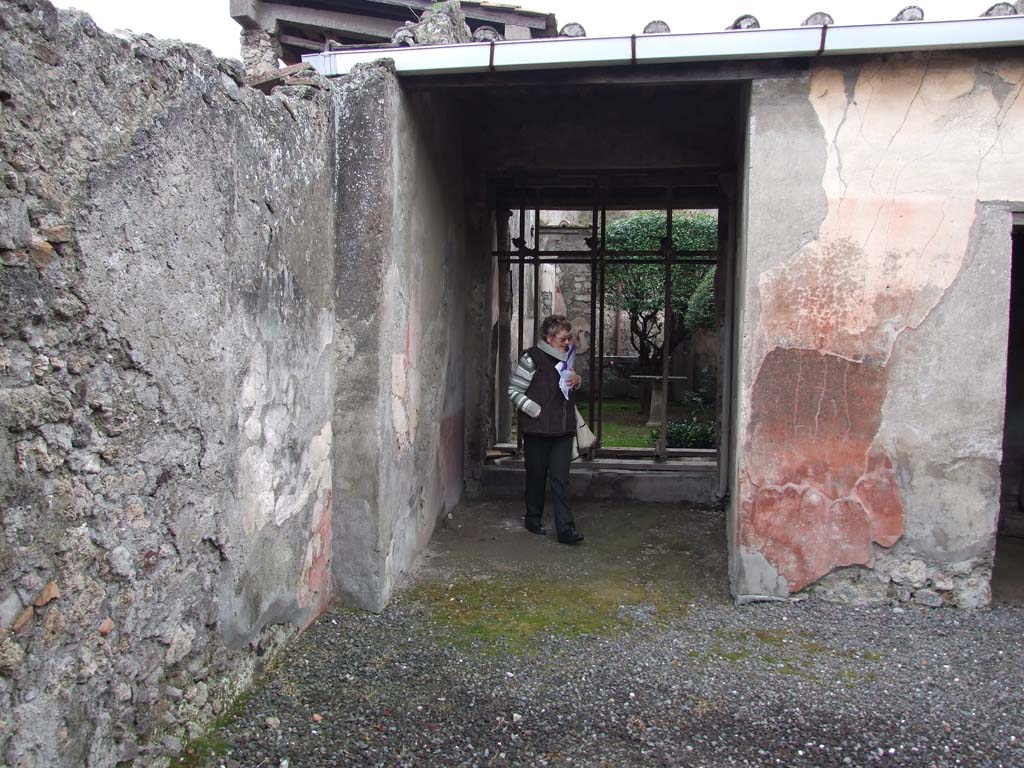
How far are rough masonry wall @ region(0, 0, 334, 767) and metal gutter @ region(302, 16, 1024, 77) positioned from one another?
0.77 metres

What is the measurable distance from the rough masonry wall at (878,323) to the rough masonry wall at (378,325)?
5.89ft

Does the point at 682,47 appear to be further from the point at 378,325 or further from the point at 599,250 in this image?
the point at 599,250

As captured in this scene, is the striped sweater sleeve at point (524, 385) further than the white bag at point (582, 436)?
No

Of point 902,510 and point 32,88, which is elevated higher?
point 32,88

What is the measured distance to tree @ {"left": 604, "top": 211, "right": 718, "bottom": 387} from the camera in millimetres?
13164

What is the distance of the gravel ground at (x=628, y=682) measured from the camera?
112 inches

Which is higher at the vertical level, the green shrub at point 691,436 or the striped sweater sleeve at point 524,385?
the striped sweater sleeve at point 524,385

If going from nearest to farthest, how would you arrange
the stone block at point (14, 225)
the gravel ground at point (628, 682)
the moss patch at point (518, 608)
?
the stone block at point (14, 225) → the gravel ground at point (628, 682) → the moss patch at point (518, 608)

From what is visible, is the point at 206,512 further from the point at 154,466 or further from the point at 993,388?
the point at 993,388

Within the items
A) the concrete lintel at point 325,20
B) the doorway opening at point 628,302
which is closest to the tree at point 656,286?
the doorway opening at point 628,302

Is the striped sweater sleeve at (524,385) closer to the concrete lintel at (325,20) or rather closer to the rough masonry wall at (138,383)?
the rough masonry wall at (138,383)

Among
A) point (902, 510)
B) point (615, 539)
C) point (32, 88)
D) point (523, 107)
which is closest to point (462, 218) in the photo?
point (523, 107)

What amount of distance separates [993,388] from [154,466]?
380 centimetres

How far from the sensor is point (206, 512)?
109 inches
